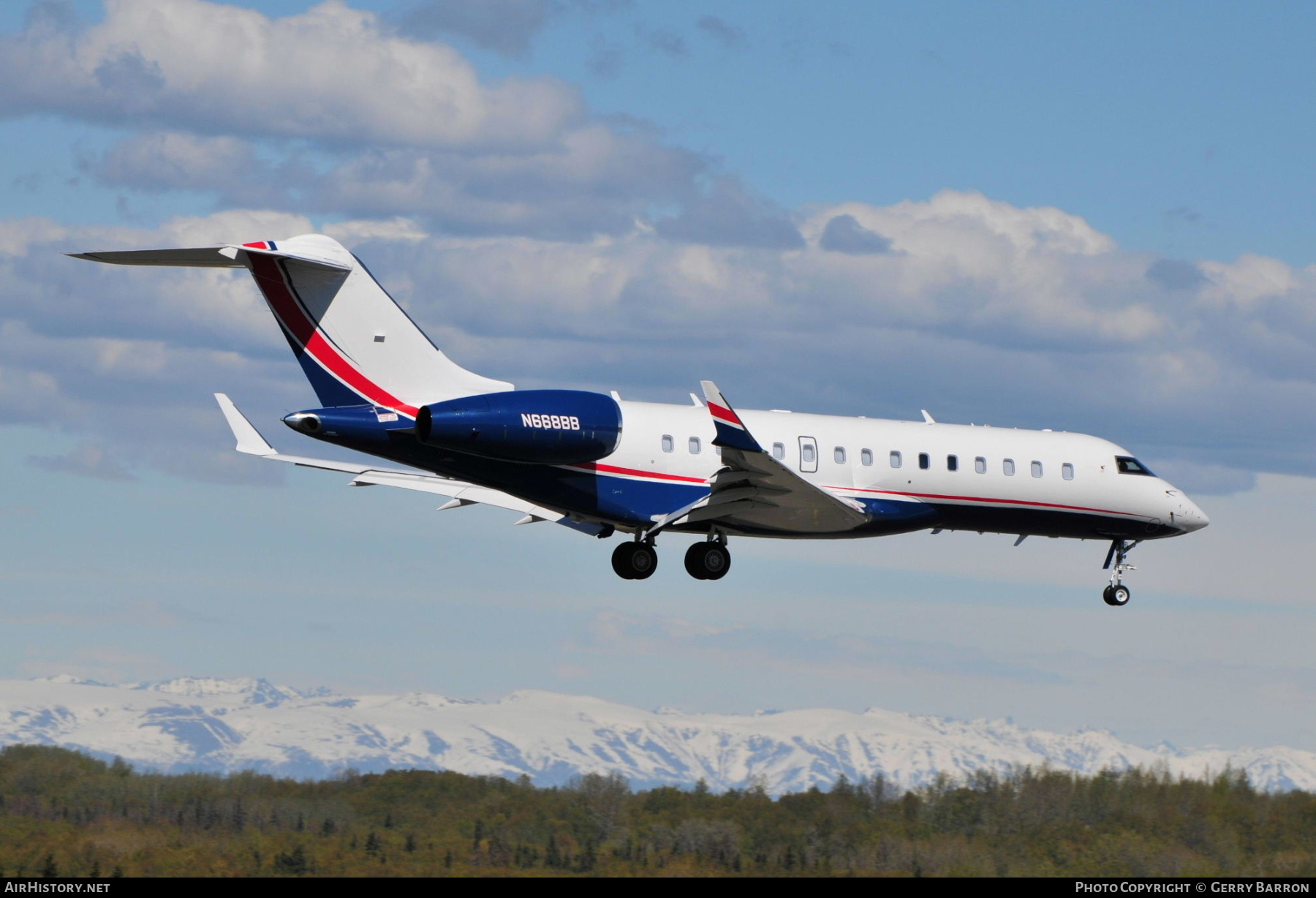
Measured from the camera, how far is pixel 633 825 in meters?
35.8

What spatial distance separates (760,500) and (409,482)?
7.94m

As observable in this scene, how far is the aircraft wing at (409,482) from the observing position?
125 feet

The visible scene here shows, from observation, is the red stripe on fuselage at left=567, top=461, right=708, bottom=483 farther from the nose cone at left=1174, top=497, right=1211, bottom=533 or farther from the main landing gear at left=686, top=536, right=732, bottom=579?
the nose cone at left=1174, top=497, right=1211, bottom=533

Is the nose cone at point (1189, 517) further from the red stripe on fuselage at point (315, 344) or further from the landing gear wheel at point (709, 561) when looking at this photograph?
the red stripe on fuselage at point (315, 344)

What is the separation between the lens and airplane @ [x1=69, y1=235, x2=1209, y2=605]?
115 feet

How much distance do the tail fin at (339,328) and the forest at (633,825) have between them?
8.01 m

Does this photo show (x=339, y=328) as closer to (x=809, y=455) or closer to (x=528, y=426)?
(x=528, y=426)

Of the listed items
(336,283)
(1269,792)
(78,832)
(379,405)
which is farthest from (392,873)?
(1269,792)

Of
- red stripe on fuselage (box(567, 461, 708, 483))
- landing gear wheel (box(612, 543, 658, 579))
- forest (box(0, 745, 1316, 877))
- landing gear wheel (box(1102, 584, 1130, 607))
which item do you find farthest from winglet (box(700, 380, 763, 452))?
landing gear wheel (box(1102, 584, 1130, 607))

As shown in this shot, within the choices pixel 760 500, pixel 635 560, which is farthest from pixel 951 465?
pixel 635 560

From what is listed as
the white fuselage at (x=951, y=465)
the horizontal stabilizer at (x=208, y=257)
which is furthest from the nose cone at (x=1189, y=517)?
the horizontal stabilizer at (x=208, y=257)
